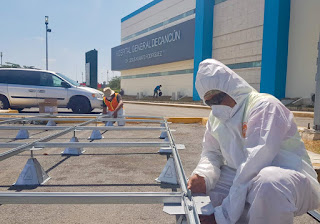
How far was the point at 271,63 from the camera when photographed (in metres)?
15.0

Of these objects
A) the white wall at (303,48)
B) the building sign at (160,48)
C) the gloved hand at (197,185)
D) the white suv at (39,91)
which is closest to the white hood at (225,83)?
the gloved hand at (197,185)

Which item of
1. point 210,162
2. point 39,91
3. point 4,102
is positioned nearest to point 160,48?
point 39,91

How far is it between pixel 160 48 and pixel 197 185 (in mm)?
26478

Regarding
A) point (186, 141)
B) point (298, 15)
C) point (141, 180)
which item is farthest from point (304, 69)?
point (141, 180)

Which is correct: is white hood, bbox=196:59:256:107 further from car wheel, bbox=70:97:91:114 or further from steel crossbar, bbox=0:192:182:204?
car wheel, bbox=70:97:91:114

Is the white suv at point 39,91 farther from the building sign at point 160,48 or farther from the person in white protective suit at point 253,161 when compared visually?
the building sign at point 160,48

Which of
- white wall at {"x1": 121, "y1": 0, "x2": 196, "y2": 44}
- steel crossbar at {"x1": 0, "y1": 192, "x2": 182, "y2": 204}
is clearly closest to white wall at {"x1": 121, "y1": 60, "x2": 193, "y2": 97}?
white wall at {"x1": 121, "y1": 0, "x2": 196, "y2": 44}

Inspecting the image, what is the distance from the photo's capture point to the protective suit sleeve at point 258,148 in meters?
1.53

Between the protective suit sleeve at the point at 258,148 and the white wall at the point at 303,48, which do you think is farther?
the white wall at the point at 303,48

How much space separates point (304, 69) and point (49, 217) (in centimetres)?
1542

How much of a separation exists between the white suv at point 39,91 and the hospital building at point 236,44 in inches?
437

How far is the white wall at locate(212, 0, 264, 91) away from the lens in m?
16.8

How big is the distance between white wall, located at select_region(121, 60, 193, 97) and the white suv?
579 inches

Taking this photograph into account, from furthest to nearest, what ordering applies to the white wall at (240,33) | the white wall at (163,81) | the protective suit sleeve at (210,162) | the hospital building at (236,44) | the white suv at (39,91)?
the white wall at (163,81) → the white wall at (240,33) → the hospital building at (236,44) → the white suv at (39,91) → the protective suit sleeve at (210,162)
